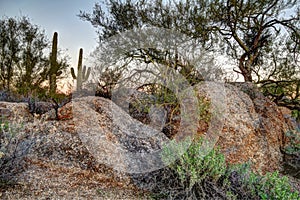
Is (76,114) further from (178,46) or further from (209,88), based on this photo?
(178,46)

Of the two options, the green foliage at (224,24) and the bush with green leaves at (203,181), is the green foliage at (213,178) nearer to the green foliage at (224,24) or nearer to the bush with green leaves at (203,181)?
the bush with green leaves at (203,181)

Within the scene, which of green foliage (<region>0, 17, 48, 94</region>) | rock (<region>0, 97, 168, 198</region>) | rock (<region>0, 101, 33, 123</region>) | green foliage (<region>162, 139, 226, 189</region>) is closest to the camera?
green foliage (<region>162, 139, 226, 189</region>)

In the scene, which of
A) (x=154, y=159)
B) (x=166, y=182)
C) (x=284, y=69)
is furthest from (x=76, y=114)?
(x=284, y=69)

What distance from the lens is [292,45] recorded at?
24.3 ft

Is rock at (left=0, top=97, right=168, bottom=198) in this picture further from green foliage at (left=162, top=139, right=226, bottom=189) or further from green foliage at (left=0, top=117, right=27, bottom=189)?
green foliage at (left=162, top=139, right=226, bottom=189)

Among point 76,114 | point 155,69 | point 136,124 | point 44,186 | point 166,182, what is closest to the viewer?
point 44,186

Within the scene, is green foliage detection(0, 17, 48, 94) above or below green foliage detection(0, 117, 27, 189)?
above

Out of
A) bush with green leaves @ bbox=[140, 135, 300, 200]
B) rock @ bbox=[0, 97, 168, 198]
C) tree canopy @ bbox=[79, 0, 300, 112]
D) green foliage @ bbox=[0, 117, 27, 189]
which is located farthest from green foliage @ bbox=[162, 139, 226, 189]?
tree canopy @ bbox=[79, 0, 300, 112]

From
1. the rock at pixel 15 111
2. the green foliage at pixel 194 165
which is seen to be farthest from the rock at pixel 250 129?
the rock at pixel 15 111

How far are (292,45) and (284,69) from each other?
63 centimetres

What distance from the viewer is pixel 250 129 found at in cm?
524

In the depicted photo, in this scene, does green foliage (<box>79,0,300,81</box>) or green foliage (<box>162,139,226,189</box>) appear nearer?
green foliage (<box>162,139,226,189</box>)

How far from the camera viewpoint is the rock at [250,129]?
4.93m

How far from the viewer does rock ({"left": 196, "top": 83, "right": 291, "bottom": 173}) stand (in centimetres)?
493
